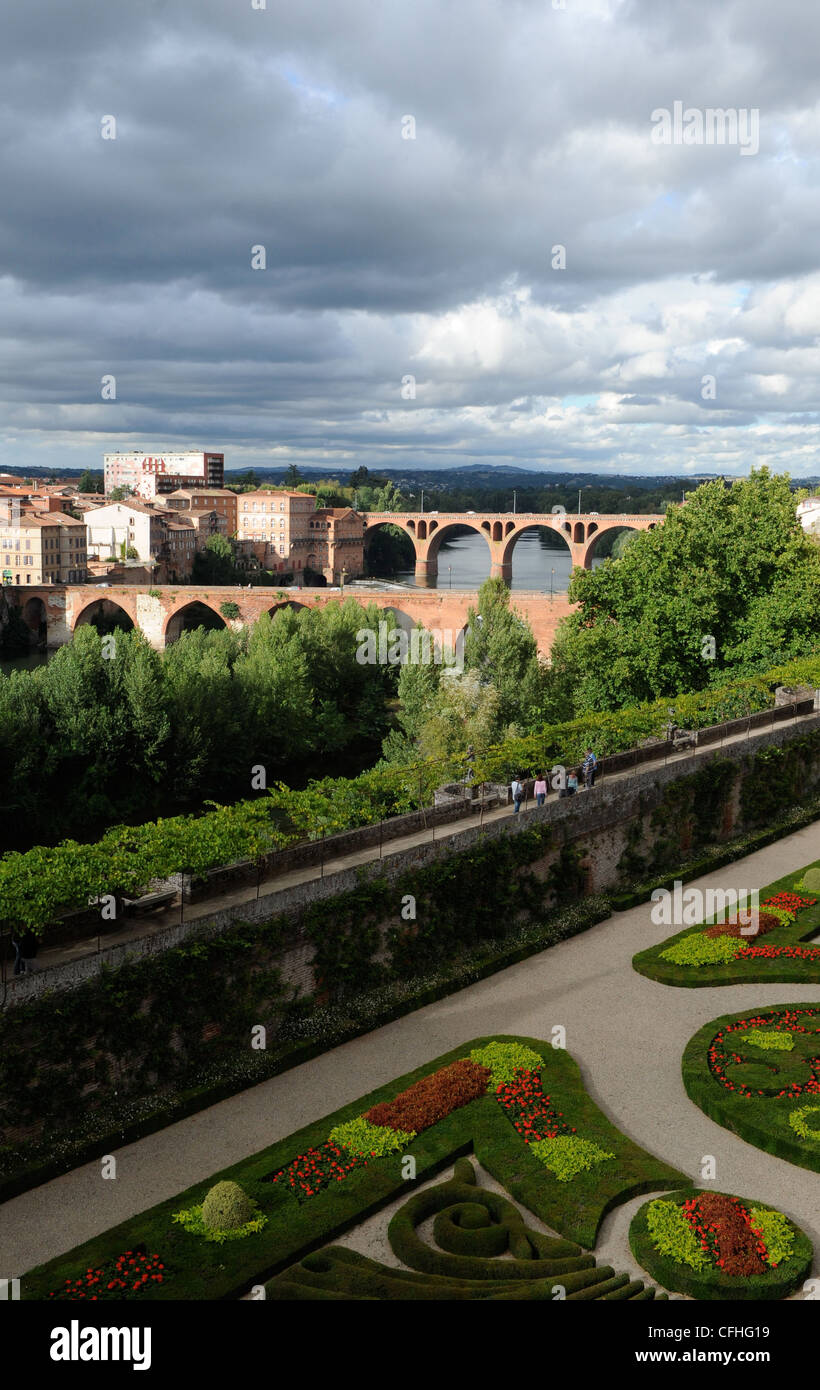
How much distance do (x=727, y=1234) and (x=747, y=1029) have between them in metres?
6.53

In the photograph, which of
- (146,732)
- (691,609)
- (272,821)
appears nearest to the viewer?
(272,821)

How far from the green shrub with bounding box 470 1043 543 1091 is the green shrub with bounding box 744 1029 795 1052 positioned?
4.19 metres

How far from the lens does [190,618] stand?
9012 cm

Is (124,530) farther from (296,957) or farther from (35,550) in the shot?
(296,957)

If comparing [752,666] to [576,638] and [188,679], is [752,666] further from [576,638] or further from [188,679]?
[188,679]

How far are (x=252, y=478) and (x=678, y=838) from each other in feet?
580

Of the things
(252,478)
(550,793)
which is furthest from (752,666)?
(252,478)

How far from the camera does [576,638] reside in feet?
131

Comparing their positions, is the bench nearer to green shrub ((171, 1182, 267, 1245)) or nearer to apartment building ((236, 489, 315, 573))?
green shrub ((171, 1182, 267, 1245))

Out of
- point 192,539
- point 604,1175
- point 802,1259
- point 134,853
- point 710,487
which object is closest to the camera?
point 802,1259

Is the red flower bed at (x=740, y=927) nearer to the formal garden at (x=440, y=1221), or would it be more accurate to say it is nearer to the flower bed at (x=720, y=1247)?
the formal garden at (x=440, y=1221)

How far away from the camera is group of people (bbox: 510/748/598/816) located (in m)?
25.6

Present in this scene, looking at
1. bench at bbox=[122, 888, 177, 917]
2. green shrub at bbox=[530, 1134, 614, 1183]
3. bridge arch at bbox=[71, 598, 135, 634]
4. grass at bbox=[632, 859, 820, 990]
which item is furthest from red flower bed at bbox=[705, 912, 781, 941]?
bridge arch at bbox=[71, 598, 135, 634]

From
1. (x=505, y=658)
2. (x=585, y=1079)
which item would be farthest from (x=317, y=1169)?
(x=505, y=658)
